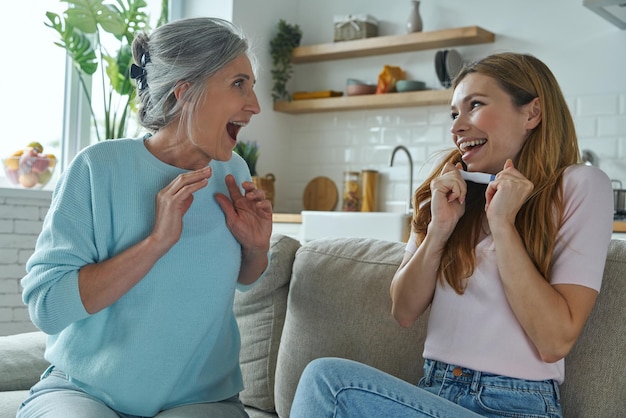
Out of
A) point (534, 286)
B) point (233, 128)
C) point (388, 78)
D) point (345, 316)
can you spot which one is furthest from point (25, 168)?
point (534, 286)

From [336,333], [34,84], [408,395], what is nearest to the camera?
[408,395]

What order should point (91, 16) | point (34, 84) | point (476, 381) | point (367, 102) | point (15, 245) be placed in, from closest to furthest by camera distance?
point (476, 381) < point (15, 245) < point (91, 16) < point (34, 84) < point (367, 102)

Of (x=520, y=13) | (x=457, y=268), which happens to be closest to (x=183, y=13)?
(x=520, y=13)

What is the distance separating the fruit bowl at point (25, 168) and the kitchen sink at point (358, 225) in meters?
1.52

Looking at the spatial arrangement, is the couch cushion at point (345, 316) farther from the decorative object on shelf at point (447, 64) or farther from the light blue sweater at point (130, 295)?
the decorative object on shelf at point (447, 64)

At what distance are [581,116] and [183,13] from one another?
2772mm

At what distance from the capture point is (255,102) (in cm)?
191

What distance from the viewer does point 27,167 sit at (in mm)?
4176

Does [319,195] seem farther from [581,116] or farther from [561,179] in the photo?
[561,179]

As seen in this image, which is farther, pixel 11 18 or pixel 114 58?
pixel 114 58

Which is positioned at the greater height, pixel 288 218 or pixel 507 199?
pixel 507 199

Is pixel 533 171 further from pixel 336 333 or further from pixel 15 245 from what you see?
pixel 15 245

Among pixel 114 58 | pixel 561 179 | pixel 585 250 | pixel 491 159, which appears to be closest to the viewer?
pixel 585 250

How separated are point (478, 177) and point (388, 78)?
351 cm
